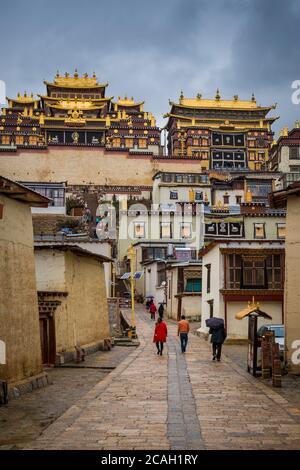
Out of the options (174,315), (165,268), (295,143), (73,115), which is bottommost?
(174,315)

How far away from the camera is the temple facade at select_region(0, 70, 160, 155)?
77.6 meters

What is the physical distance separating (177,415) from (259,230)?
153ft

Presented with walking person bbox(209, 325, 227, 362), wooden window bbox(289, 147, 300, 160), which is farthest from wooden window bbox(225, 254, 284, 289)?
wooden window bbox(289, 147, 300, 160)

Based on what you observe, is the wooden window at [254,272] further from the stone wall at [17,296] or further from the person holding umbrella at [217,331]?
the stone wall at [17,296]

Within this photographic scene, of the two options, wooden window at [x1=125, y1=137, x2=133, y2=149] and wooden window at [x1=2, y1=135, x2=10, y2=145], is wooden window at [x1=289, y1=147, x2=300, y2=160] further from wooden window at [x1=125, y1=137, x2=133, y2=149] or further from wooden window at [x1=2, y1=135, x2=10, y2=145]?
wooden window at [x1=2, y1=135, x2=10, y2=145]

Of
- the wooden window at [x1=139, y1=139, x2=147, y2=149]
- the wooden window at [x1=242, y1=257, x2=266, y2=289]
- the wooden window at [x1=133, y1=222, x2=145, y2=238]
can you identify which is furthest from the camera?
the wooden window at [x1=139, y1=139, x2=147, y2=149]

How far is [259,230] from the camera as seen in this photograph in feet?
181

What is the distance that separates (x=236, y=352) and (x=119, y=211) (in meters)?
38.9

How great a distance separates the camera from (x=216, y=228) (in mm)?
58125

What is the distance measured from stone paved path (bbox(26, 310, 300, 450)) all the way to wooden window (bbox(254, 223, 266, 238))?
128 feet

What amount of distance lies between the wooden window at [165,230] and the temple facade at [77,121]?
1882cm

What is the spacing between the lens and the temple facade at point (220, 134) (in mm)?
81625

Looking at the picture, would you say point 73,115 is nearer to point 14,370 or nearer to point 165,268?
point 165,268
